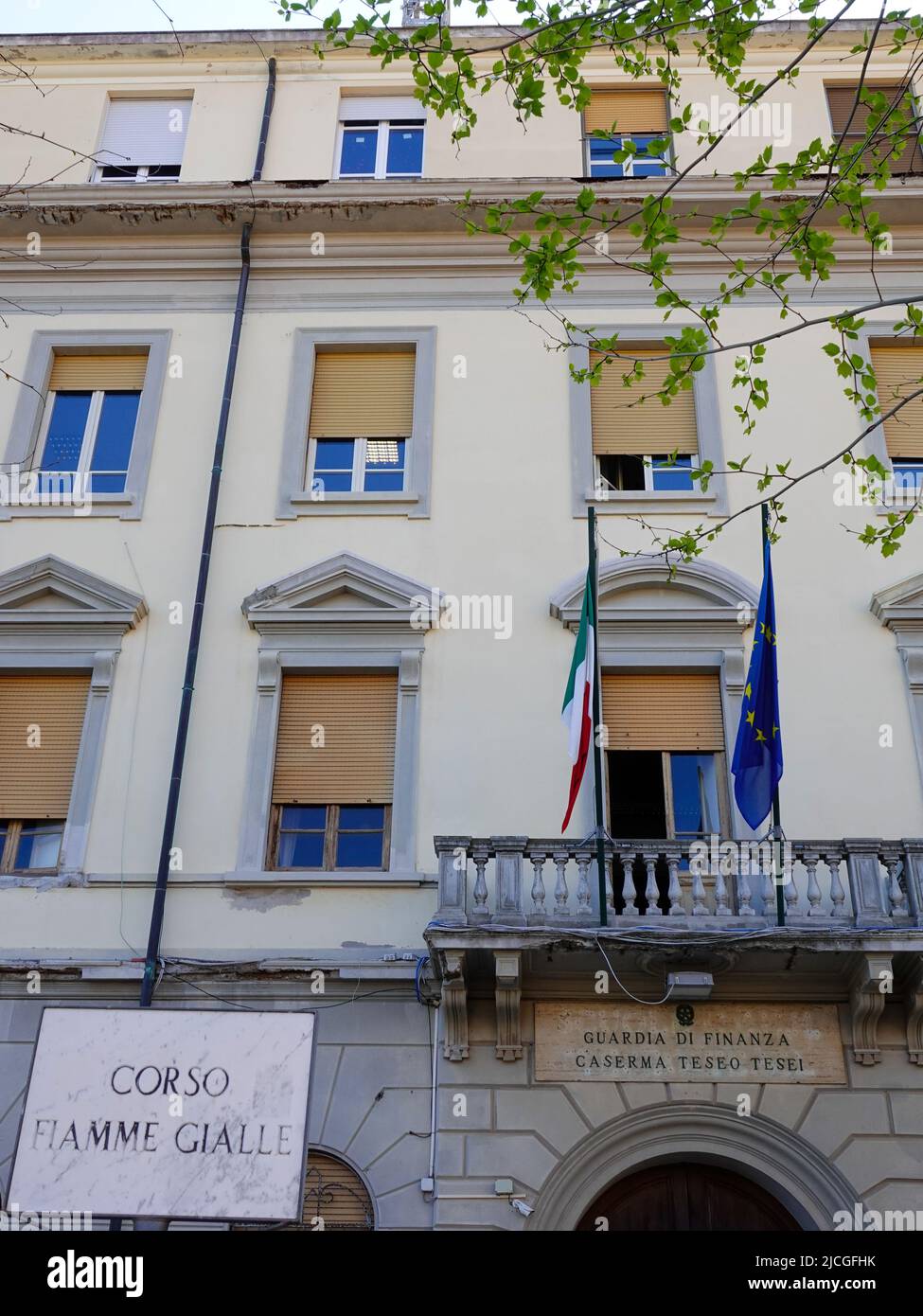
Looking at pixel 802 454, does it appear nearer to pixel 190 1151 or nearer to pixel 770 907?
pixel 770 907

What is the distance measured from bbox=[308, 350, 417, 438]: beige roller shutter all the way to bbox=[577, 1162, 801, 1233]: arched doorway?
292 inches

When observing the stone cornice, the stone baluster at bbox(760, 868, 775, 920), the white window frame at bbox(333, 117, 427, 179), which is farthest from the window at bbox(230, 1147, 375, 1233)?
the white window frame at bbox(333, 117, 427, 179)

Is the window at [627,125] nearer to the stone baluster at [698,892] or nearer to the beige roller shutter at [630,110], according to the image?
the beige roller shutter at [630,110]

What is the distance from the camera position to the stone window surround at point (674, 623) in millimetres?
12336

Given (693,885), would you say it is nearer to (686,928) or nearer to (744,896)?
(744,896)

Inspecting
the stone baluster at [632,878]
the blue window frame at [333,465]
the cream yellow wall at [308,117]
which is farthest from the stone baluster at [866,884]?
the cream yellow wall at [308,117]

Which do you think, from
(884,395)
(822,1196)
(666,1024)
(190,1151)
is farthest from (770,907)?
(884,395)

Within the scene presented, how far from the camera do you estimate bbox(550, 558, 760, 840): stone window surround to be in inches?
486

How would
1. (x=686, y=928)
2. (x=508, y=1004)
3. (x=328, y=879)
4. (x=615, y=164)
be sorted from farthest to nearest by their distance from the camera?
1. (x=615, y=164)
2. (x=328, y=879)
3. (x=508, y=1004)
4. (x=686, y=928)

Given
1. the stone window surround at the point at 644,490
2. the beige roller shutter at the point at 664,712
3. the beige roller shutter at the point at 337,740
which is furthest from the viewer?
the stone window surround at the point at 644,490

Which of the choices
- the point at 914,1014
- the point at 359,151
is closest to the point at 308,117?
the point at 359,151

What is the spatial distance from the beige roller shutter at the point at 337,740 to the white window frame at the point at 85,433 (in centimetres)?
310

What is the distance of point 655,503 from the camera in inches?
522

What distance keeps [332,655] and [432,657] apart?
2.97ft
